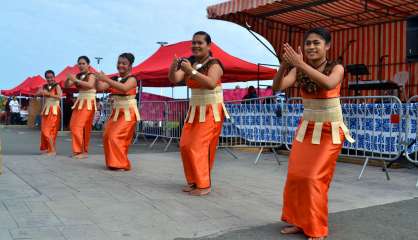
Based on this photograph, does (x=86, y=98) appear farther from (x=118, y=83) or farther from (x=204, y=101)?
(x=204, y=101)

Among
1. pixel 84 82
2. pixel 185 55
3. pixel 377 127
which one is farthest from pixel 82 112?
pixel 185 55

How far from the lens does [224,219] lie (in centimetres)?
441

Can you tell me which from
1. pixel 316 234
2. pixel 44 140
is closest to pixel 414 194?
pixel 316 234

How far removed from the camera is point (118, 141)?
289 inches

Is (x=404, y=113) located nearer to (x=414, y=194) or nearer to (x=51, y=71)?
(x=414, y=194)

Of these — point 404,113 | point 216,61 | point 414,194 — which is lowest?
point 414,194

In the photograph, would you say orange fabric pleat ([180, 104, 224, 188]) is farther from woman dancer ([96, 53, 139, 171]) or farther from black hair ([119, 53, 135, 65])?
black hair ([119, 53, 135, 65])

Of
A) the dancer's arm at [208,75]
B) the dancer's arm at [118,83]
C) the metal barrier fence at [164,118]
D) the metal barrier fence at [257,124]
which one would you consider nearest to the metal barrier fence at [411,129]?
the metal barrier fence at [257,124]

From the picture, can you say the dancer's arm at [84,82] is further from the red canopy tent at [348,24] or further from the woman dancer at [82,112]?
the red canopy tent at [348,24]

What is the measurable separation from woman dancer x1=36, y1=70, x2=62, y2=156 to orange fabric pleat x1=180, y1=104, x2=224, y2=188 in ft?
16.3

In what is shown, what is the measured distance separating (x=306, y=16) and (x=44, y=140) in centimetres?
644

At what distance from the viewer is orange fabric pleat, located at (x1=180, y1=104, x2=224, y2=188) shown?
5.45m

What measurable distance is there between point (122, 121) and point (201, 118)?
7.43 ft

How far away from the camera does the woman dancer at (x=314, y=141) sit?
370 cm
